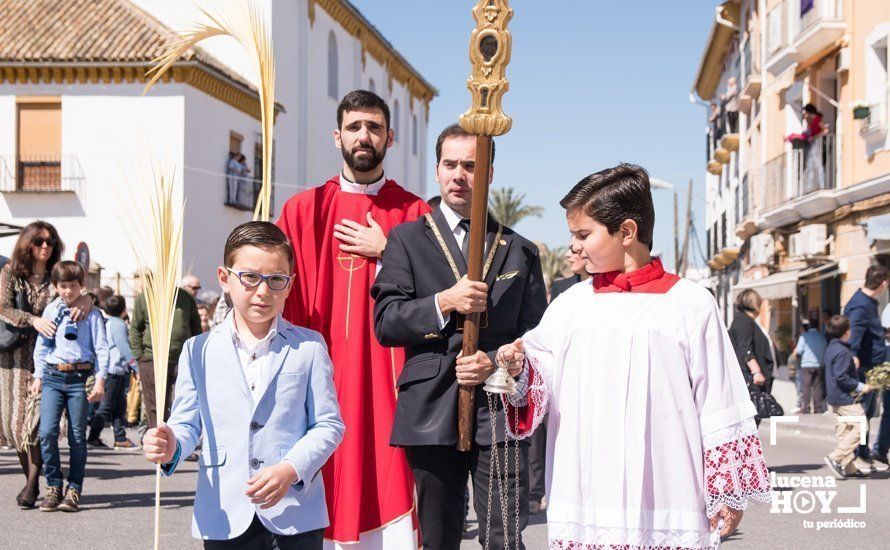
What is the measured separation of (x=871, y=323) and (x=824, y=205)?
13.0 meters

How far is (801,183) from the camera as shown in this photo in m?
26.5

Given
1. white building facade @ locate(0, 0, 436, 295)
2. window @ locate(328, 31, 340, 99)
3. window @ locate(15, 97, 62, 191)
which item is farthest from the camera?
window @ locate(328, 31, 340, 99)

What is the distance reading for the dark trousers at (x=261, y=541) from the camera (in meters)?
3.92

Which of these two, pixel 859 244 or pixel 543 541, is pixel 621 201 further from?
pixel 859 244

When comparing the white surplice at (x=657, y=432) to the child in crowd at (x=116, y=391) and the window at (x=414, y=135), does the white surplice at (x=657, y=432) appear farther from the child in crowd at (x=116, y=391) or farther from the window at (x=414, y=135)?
the window at (x=414, y=135)

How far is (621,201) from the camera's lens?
3.91 m

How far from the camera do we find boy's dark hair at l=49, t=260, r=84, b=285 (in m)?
9.16

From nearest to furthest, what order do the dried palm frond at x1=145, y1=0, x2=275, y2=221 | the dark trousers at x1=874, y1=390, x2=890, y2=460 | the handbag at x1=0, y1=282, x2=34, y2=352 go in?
the dried palm frond at x1=145, y1=0, x2=275, y2=221 < the handbag at x1=0, y1=282, x2=34, y2=352 < the dark trousers at x1=874, y1=390, x2=890, y2=460

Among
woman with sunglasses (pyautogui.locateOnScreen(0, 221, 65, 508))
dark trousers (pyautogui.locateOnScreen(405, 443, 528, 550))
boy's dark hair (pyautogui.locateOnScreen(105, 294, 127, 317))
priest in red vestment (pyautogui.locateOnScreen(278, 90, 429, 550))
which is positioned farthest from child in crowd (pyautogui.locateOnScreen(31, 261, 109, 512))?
boy's dark hair (pyautogui.locateOnScreen(105, 294, 127, 317))

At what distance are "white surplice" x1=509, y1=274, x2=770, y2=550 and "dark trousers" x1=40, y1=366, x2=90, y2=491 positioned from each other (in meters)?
6.00

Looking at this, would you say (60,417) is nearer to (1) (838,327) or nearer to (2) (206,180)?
(1) (838,327)

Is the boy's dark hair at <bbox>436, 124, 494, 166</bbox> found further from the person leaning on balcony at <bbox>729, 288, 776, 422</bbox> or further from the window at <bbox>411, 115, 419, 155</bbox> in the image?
the window at <bbox>411, 115, 419, 155</bbox>

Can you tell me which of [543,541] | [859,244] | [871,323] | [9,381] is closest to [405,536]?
[543,541]

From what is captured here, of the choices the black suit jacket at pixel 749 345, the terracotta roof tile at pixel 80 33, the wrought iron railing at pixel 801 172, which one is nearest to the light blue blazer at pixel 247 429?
the black suit jacket at pixel 749 345
